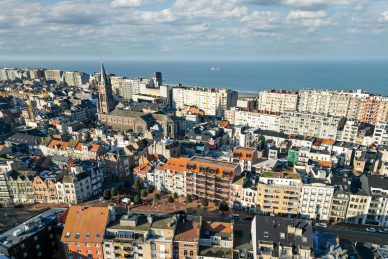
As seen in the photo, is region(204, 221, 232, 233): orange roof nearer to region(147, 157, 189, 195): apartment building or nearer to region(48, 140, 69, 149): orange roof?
region(147, 157, 189, 195): apartment building

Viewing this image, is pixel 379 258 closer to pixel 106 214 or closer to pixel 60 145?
pixel 106 214

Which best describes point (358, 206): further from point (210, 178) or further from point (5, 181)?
point (5, 181)

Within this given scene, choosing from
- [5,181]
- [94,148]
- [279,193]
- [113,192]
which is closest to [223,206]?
[279,193]

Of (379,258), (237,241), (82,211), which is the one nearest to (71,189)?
(82,211)

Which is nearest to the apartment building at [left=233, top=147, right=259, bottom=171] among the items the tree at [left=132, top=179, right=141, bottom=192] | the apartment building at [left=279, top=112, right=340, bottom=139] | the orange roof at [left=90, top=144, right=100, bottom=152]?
the tree at [left=132, top=179, right=141, bottom=192]

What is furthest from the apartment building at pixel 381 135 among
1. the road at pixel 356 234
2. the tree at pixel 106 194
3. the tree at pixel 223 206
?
the tree at pixel 106 194

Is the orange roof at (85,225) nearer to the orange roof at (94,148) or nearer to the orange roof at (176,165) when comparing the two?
the orange roof at (176,165)

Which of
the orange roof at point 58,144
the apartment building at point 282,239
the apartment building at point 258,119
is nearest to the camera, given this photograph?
the apartment building at point 282,239
